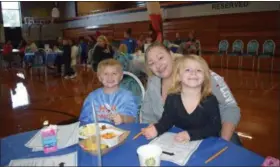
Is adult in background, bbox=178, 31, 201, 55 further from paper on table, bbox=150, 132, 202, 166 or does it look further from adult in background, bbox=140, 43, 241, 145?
paper on table, bbox=150, 132, 202, 166

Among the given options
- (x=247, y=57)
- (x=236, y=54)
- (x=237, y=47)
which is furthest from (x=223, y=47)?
(x=247, y=57)

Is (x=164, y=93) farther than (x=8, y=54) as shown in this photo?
No

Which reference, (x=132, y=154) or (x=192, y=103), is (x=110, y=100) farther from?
(x=132, y=154)

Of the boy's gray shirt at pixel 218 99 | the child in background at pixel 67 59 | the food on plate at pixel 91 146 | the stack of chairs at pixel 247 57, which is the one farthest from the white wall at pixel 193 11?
the food on plate at pixel 91 146

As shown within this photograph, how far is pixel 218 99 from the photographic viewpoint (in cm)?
174

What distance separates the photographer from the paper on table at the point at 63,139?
130 cm

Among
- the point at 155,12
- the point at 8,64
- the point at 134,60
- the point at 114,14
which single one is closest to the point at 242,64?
the point at 155,12

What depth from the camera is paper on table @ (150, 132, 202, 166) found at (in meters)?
1.11

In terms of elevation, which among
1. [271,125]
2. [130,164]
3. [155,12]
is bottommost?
[271,125]

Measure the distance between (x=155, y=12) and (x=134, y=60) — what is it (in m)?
4.04

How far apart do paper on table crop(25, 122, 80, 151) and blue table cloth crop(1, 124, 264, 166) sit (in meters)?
0.03

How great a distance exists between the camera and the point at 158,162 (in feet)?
3.35

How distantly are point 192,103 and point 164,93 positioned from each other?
371 millimetres

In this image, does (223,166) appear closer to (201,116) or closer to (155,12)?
(201,116)
